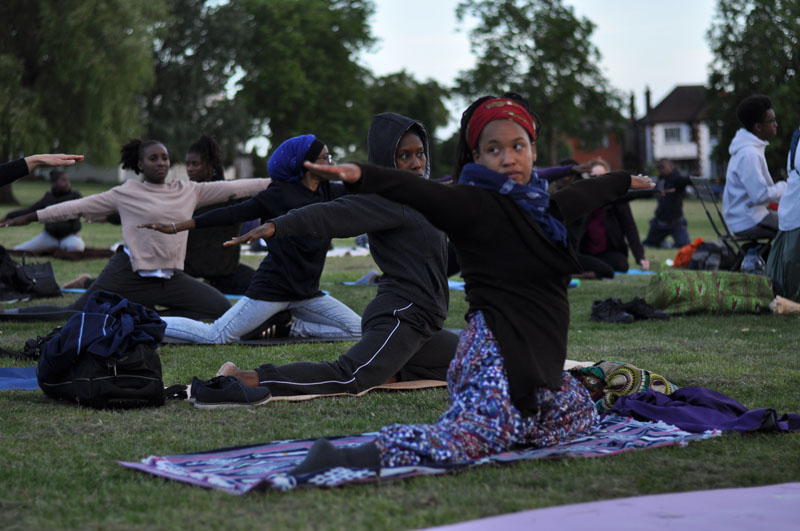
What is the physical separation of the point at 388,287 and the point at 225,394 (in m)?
1.19

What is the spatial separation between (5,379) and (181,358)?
138 centimetres

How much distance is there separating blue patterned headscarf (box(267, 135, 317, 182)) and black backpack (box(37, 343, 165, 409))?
90.9 inches

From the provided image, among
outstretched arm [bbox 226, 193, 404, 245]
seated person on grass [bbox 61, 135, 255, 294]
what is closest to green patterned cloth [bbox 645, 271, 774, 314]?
seated person on grass [bbox 61, 135, 255, 294]

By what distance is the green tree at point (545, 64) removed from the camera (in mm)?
68500

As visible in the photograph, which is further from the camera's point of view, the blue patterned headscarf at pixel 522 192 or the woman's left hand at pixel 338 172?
the blue patterned headscarf at pixel 522 192

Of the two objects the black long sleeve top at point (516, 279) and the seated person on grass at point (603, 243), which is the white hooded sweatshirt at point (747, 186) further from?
the black long sleeve top at point (516, 279)

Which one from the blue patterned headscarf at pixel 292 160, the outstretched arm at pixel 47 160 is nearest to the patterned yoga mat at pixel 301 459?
the outstretched arm at pixel 47 160

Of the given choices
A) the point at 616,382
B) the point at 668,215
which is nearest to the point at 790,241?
the point at 616,382

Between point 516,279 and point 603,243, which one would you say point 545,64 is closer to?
point 603,243

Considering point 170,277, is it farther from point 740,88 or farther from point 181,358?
point 740,88

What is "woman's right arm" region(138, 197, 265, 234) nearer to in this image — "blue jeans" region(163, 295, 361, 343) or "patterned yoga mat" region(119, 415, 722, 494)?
"blue jeans" region(163, 295, 361, 343)

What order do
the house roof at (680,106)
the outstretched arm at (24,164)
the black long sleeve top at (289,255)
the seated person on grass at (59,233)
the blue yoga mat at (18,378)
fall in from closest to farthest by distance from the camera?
1. the blue yoga mat at (18,378)
2. the outstretched arm at (24,164)
3. the black long sleeve top at (289,255)
4. the seated person on grass at (59,233)
5. the house roof at (680,106)

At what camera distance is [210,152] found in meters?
10.5

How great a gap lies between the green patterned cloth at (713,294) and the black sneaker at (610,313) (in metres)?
0.56
